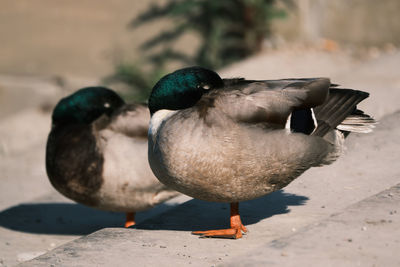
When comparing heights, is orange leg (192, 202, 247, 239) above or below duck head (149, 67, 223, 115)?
below

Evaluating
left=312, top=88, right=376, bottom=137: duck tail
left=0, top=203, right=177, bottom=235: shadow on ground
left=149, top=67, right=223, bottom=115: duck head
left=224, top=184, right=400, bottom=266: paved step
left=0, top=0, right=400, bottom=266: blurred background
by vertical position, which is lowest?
left=0, top=203, right=177, bottom=235: shadow on ground

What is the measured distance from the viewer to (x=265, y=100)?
308 centimetres

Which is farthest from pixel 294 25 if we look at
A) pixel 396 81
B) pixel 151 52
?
pixel 396 81

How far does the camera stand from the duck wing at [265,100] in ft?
9.99

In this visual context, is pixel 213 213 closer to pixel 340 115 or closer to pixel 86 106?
pixel 340 115

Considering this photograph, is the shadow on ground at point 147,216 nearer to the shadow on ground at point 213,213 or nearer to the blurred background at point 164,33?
the shadow on ground at point 213,213

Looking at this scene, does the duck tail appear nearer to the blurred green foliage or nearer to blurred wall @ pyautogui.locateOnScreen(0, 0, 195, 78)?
the blurred green foliage

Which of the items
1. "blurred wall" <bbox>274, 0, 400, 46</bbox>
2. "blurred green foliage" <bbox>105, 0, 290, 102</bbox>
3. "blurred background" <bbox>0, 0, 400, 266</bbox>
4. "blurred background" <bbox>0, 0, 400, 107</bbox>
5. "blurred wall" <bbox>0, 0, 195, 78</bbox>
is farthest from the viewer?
"blurred wall" <bbox>0, 0, 195, 78</bbox>

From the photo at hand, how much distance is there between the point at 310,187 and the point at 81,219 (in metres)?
1.93

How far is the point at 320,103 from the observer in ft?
10.3

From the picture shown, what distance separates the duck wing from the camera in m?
3.04

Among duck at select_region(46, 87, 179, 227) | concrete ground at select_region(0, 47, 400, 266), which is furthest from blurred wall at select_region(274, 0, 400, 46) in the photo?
duck at select_region(46, 87, 179, 227)

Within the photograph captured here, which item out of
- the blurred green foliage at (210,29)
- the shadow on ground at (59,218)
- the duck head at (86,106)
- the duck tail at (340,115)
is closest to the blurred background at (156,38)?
the blurred green foliage at (210,29)

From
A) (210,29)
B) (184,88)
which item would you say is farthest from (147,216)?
(210,29)
